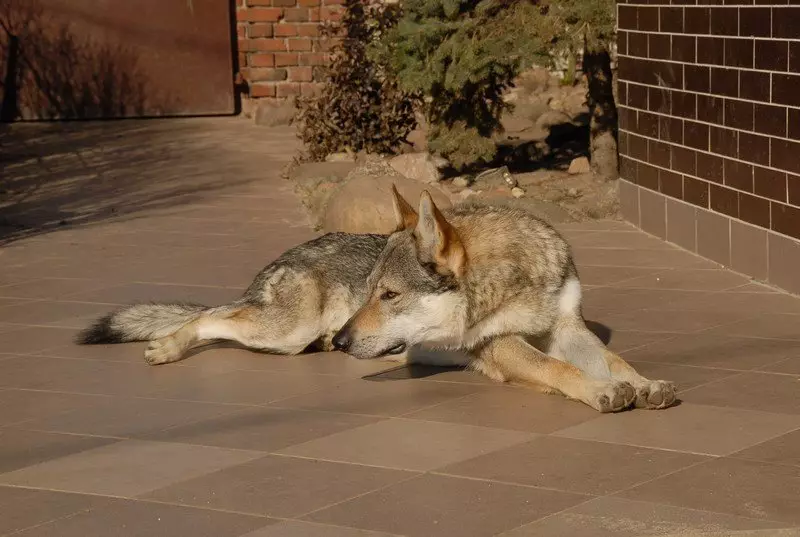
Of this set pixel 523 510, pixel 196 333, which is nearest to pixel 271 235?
pixel 196 333

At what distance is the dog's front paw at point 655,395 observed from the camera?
221 inches

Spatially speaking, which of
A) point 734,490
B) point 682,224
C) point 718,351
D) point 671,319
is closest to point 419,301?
point 718,351

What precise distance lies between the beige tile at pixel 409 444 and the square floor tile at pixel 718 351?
4.72ft

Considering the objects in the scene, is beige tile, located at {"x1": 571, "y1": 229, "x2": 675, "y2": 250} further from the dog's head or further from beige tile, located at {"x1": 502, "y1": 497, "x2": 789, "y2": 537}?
beige tile, located at {"x1": 502, "y1": 497, "x2": 789, "y2": 537}

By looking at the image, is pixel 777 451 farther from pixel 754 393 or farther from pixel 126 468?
pixel 126 468

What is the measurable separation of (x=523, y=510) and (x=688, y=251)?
17.1ft

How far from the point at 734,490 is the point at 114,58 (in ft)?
47.9

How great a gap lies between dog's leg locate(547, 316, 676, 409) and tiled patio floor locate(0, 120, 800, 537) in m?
0.08

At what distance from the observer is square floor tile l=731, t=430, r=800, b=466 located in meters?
4.93

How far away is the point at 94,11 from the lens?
17.6 meters

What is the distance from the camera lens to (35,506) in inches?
186

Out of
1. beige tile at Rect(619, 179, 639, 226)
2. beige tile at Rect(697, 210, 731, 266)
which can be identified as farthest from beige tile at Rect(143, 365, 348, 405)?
beige tile at Rect(619, 179, 639, 226)

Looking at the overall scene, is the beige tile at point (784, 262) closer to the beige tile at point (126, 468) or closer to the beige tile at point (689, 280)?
the beige tile at point (689, 280)

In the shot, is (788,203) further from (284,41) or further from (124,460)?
(284,41)
